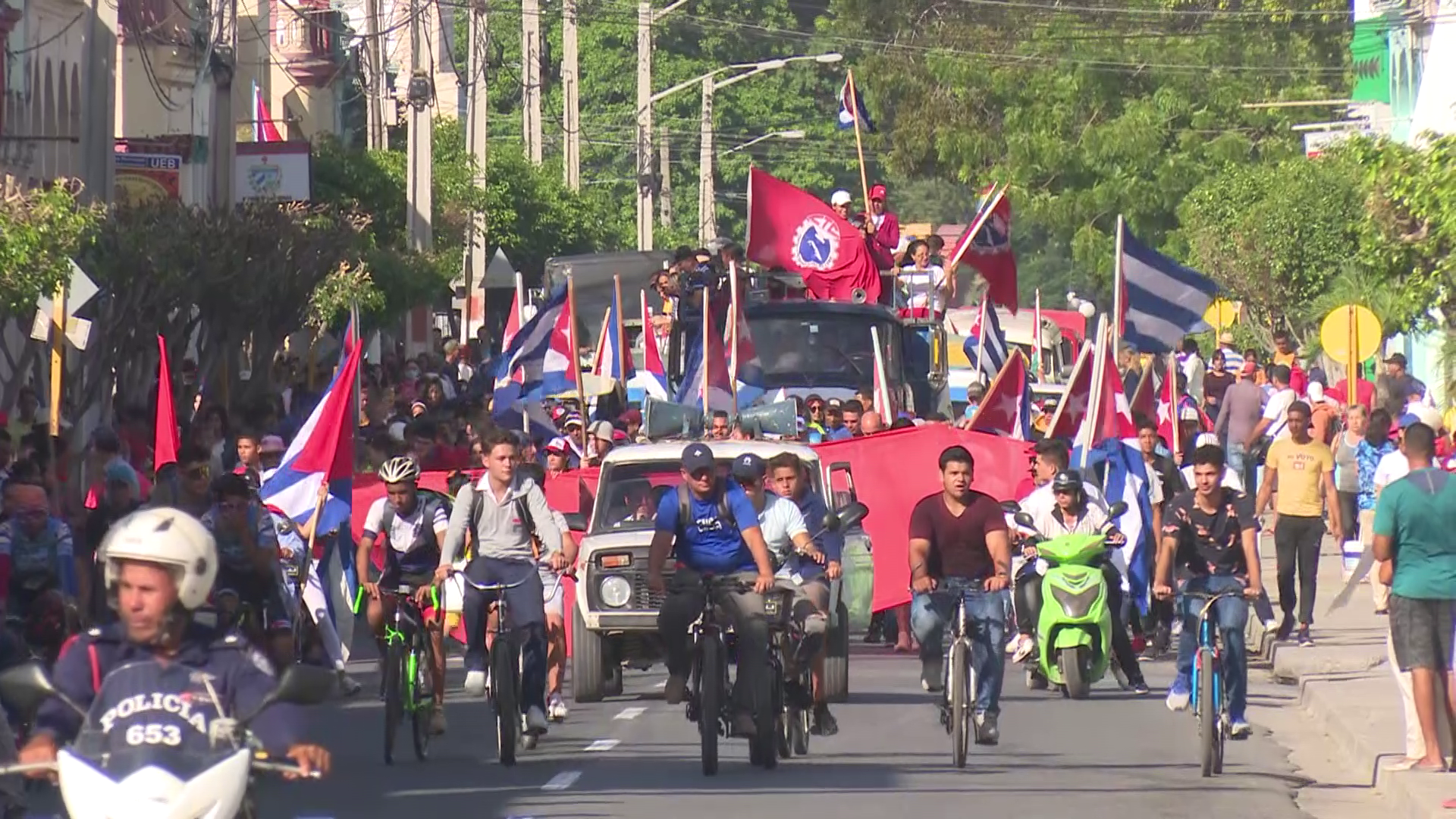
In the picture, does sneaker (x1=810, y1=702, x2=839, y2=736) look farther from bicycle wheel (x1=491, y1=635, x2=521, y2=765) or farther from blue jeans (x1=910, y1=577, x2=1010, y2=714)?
bicycle wheel (x1=491, y1=635, x2=521, y2=765)

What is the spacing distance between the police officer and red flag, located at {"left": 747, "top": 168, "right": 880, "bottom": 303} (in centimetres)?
2069

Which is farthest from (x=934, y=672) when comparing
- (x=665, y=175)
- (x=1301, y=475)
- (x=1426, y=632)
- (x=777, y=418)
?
(x=665, y=175)

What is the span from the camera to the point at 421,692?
1408 cm

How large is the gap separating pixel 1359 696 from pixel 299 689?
36.3 ft

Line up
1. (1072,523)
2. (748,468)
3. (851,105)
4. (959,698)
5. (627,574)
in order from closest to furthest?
1. (959,698)
2. (748,468)
3. (1072,523)
4. (627,574)
5. (851,105)

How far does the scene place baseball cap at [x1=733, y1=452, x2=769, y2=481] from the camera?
1449cm

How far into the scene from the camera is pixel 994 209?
2897cm

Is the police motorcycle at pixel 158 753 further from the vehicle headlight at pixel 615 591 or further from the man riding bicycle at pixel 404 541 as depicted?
the vehicle headlight at pixel 615 591

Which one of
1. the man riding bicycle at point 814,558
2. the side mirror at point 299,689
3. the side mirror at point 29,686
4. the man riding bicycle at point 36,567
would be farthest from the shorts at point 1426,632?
the side mirror at point 29,686

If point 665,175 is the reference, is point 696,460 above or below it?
below

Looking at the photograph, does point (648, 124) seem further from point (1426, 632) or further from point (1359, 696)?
point (1426, 632)

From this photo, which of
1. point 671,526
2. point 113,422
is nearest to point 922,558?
point 671,526

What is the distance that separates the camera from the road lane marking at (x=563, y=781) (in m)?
13.0

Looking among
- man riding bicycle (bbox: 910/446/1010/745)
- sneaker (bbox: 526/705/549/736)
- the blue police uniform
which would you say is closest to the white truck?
sneaker (bbox: 526/705/549/736)
